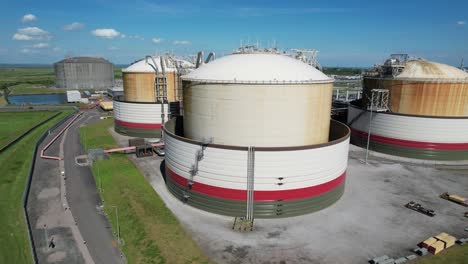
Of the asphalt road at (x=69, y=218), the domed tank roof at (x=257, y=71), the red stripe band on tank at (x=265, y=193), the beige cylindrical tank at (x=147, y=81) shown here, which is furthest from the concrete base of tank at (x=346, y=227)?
the beige cylindrical tank at (x=147, y=81)

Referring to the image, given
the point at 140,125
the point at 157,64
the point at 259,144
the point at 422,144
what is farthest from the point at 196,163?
the point at 157,64

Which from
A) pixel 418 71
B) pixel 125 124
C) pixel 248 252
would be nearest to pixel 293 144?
pixel 248 252

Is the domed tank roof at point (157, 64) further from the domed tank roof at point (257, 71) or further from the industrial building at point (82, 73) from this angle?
the industrial building at point (82, 73)

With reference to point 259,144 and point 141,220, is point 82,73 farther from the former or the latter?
point 259,144

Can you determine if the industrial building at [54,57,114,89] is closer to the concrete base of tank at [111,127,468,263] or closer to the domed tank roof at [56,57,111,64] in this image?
the domed tank roof at [56,57,111,64]

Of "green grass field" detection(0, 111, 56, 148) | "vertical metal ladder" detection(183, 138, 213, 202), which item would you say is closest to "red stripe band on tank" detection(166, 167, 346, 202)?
Answer: "vertical metal ladder" detection(183, 138, 213, 202)
